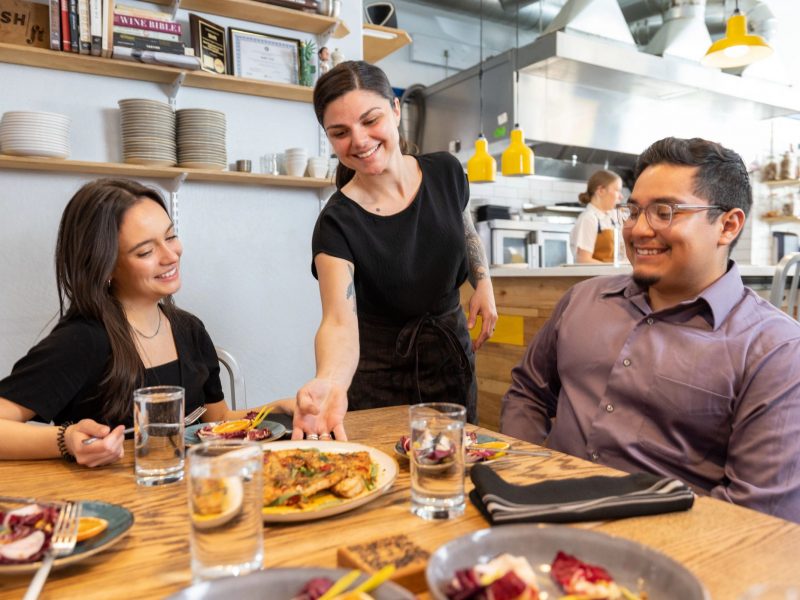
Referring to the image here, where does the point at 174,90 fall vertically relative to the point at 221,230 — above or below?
above

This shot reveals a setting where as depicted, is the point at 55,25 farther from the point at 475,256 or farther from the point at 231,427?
the point at 231,427

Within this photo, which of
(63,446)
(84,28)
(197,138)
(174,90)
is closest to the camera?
(63,446)

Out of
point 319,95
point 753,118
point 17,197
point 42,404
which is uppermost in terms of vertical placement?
point 753,118

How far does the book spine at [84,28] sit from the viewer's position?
9.02 feet

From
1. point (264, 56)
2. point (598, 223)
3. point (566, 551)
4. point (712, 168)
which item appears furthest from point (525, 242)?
point (566, 551)

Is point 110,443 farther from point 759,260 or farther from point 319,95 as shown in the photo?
point 759,260

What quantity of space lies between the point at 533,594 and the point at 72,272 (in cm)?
144

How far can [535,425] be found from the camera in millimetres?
1650

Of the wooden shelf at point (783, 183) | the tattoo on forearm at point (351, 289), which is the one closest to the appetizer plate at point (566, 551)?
the tattoo on forearm at point (351, 289)

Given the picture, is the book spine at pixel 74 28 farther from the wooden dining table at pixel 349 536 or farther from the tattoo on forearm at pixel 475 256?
the wooden dining table at pixel 349 536

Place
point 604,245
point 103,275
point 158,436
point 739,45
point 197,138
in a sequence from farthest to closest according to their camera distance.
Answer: point 604,245, point 739,45, point 197,138, point 103,275, point 158,436

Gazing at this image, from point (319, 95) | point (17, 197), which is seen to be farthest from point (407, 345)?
point (17, 197)

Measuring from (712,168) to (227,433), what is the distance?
3.81 ft

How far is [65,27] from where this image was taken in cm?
274
